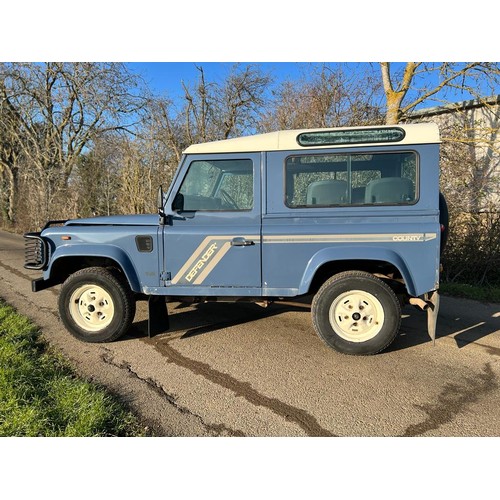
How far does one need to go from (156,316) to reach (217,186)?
66.1 inches

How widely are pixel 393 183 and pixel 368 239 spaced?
0.66 meters

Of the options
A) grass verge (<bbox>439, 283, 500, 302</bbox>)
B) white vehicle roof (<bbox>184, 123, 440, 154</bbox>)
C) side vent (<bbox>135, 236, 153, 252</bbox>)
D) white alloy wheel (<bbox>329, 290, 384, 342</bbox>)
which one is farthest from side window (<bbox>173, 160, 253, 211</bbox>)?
grass verge (<bbox>439, 283, 500, 302</bbox>)

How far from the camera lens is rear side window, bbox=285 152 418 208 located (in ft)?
11.6

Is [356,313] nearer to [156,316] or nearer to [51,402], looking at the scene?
[156,316]

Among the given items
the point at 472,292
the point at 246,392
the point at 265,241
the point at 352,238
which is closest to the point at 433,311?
the point at 352,238

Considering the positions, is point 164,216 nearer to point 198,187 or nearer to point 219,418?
point 198,187

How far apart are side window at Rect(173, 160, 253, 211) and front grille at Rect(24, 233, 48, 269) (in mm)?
1671

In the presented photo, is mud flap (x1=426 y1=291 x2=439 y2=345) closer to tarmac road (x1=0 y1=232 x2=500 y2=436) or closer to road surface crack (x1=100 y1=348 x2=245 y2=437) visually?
tarmac road (x1=0 y1=232 x2=500 y2=436)

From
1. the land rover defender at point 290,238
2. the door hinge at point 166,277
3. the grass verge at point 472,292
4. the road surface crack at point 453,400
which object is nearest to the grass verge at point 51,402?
the land rover defender at point 290,238

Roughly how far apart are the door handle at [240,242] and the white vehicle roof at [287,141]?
0.96 meters

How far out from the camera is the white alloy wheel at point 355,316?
3639 millimetres

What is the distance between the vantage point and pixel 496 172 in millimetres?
8539

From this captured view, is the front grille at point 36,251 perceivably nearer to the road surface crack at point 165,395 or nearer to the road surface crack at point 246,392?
the road surface crack at point 165,395

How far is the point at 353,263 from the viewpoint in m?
3.74
